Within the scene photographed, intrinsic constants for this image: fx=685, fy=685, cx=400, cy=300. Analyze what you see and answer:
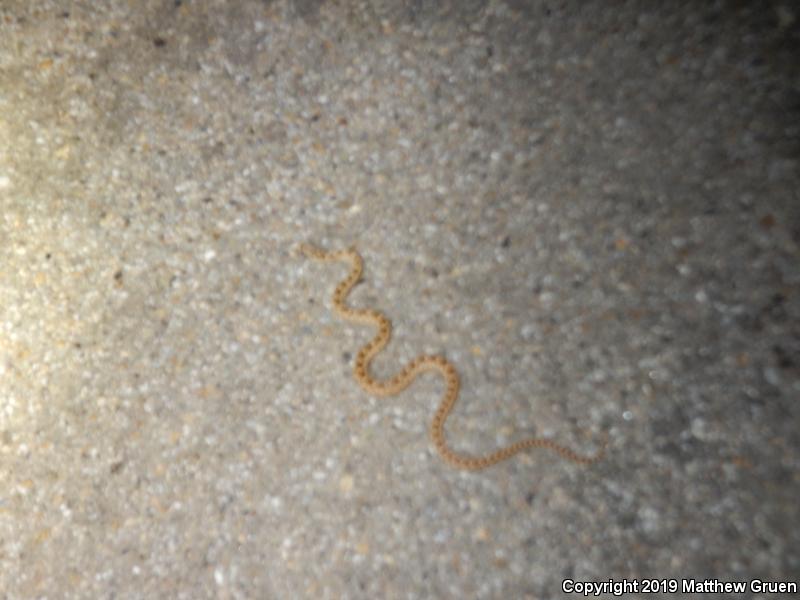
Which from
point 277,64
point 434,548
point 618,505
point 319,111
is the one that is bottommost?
point 618,505

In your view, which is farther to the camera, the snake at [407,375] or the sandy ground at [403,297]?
the snake at [407,375]

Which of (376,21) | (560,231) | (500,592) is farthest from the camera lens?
(376,21)

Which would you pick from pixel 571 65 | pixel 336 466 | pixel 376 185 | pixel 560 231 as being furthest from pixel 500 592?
pixel 571 65

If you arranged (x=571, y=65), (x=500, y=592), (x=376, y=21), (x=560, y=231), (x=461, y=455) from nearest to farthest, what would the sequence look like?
(x=500, y=592), (x=461, y=455), (x=560, y=231), (x=571, y=65), (x=376, y=21)

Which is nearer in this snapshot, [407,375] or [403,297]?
[407,375]

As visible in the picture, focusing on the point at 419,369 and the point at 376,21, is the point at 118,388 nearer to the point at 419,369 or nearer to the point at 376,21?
the point at 419,369

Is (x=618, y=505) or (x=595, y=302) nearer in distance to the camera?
(x=618, y=505)

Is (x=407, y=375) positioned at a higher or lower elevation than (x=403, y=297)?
lower

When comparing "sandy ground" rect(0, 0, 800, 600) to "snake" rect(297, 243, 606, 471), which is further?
"snake" rect(297, 243, 606, 471)
